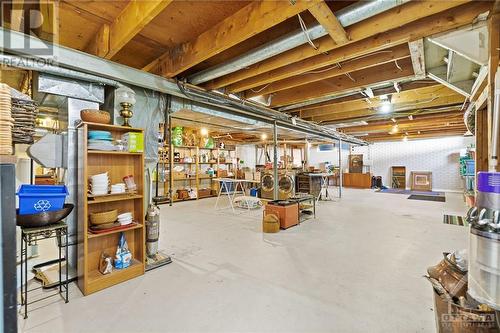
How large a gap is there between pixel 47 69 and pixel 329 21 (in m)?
2.37

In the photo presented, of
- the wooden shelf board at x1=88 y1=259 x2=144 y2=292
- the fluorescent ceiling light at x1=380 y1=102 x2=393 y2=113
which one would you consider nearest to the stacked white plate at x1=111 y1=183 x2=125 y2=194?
the wooden shelf board at x1=88 y1=259 x2=144 y2=292

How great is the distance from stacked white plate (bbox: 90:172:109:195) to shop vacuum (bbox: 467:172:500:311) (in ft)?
9.18

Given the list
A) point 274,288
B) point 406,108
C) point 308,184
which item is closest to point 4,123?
point 274,288

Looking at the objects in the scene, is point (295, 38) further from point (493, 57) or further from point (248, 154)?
point (248, 154)

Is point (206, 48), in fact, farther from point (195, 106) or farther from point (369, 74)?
point (369, 74)

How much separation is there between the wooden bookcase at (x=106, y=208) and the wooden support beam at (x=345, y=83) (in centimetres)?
252

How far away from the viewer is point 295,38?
A: 6.27 ft

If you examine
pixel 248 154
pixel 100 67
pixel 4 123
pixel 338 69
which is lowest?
pixel 4 123

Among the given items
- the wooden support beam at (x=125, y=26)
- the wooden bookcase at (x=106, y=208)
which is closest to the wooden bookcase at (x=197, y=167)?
the wooden bookcase at (x=106, y=208)

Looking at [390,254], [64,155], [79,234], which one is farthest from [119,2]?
[390,254]

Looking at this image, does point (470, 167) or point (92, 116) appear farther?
point (470, 167)

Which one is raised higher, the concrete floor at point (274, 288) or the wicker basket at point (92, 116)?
the wicker basket at point (92, 116)

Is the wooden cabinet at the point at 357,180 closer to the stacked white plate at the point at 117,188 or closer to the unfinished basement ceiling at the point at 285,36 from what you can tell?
the unfinished basement ceiling at the point at 285,36

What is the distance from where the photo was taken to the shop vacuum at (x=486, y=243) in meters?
1.02
